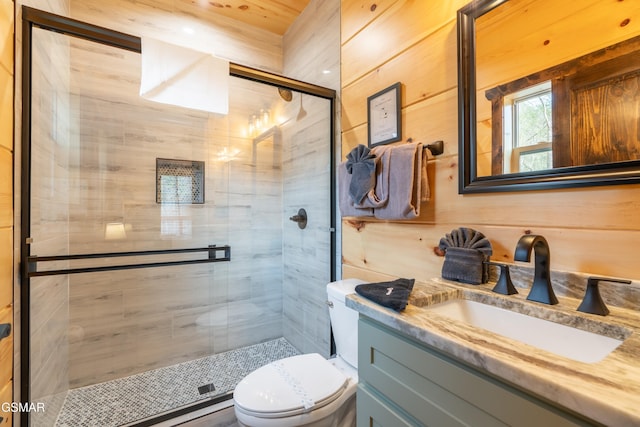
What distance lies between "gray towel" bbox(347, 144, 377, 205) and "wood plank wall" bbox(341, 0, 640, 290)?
203 millimetres

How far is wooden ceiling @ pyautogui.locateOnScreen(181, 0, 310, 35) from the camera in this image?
6.70 feet

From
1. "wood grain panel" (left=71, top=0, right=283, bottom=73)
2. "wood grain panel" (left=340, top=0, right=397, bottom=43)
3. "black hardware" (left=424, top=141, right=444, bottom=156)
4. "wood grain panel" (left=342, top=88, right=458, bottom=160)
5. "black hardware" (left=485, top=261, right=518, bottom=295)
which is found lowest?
"black hardware" (left=485, top=261, right=518, bottom=295)

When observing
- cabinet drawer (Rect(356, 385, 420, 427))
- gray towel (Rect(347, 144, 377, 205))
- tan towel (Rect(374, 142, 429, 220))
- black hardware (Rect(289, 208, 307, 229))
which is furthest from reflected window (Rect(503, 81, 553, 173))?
black hardware (Rect(289, 208, 307, 229))

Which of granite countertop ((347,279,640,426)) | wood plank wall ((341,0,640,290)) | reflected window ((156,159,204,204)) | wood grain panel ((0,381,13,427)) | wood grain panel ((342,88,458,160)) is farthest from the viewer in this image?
reflected window ((156,159,204,204))

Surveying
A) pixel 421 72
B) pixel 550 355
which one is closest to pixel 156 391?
pixel 550 355

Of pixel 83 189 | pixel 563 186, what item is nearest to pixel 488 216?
pixel 563 186

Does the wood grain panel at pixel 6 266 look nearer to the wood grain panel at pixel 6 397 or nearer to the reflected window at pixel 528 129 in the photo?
the wood grain panel at pixel 6 397

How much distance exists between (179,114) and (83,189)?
768mm

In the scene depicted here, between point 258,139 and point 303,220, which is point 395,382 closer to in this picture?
point 303,220

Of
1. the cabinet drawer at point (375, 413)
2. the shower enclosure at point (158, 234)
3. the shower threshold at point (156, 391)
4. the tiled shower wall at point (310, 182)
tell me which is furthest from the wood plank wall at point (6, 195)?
the tiled shower wall at point (310, 182)

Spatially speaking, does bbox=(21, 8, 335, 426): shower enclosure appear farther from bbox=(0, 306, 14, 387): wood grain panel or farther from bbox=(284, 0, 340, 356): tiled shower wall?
bbox=(0, 306, 14, 387): wood grain panel

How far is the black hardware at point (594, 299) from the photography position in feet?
2.23

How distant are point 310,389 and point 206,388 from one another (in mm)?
1045

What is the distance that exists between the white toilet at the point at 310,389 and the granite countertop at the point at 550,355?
1.66ft
